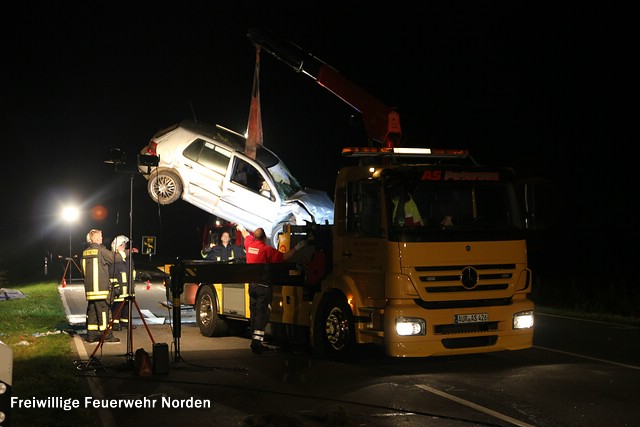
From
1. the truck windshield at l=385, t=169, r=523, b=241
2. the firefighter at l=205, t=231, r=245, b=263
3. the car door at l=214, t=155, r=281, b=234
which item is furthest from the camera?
the car door at l=214, t=155, r=281, b=234

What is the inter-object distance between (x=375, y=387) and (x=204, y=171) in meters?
8.50

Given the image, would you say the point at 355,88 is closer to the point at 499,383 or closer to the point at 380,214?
the point at 380,214

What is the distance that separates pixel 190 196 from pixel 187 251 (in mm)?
11027

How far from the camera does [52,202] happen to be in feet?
226

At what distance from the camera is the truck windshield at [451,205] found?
31.5 feet

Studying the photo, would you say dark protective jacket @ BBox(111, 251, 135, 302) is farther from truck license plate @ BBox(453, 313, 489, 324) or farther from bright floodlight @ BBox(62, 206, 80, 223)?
bright floodlight @ BBox(62, 206, 80, 223)

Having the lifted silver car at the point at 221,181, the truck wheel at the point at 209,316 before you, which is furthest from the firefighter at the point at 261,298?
the lifted silver car at the point at 221,181

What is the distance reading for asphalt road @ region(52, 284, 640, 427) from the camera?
23.3 feet

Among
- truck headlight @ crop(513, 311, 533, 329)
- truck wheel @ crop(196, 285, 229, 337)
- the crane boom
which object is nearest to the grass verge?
truck wheel @ crop(196, 285, 229, 337)

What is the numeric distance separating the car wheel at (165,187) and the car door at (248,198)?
0.90m

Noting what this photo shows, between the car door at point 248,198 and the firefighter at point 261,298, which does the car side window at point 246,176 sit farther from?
the firefighter at point 261,298

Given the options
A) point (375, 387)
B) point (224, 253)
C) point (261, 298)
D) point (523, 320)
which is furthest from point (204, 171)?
point (375, 387)

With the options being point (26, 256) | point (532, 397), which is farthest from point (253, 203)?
point (26, 256)

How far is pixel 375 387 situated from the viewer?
8.56 metres
